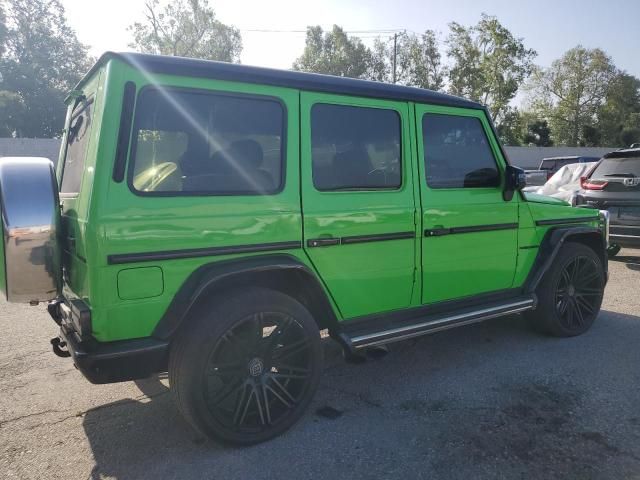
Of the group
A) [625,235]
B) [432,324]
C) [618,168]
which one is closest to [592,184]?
[618,168]

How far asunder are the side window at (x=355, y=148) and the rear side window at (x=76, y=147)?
135 cm

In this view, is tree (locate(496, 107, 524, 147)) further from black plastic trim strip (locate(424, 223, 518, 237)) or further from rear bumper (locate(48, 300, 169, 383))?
rear bumper (locate(48, 300, 169, 383))

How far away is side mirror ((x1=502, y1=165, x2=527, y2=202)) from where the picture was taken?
3.94 metres

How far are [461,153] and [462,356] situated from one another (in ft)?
5.63

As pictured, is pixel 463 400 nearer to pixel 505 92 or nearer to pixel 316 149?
pixel 316 149

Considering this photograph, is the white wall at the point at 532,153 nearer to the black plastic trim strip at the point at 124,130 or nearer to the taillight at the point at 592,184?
the taillight at the point at 592,184

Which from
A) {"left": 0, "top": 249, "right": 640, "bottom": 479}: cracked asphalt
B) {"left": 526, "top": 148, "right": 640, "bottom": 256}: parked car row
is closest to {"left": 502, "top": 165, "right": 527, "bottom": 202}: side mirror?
{"left": 0, "top": 249, "right": 640, "bottom": 479}: cracked asphalt

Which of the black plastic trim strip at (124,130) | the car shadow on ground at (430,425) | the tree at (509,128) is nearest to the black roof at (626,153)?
the car shadow on ground at (430,425)

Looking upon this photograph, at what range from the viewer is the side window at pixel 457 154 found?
11.9 feet

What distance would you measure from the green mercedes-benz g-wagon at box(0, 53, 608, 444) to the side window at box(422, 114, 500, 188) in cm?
2

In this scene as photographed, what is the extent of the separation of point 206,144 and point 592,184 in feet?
22.2

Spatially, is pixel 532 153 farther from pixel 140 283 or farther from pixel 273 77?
pixel 140 283

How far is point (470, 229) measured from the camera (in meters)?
3.76

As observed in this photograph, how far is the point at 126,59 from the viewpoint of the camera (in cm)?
247
